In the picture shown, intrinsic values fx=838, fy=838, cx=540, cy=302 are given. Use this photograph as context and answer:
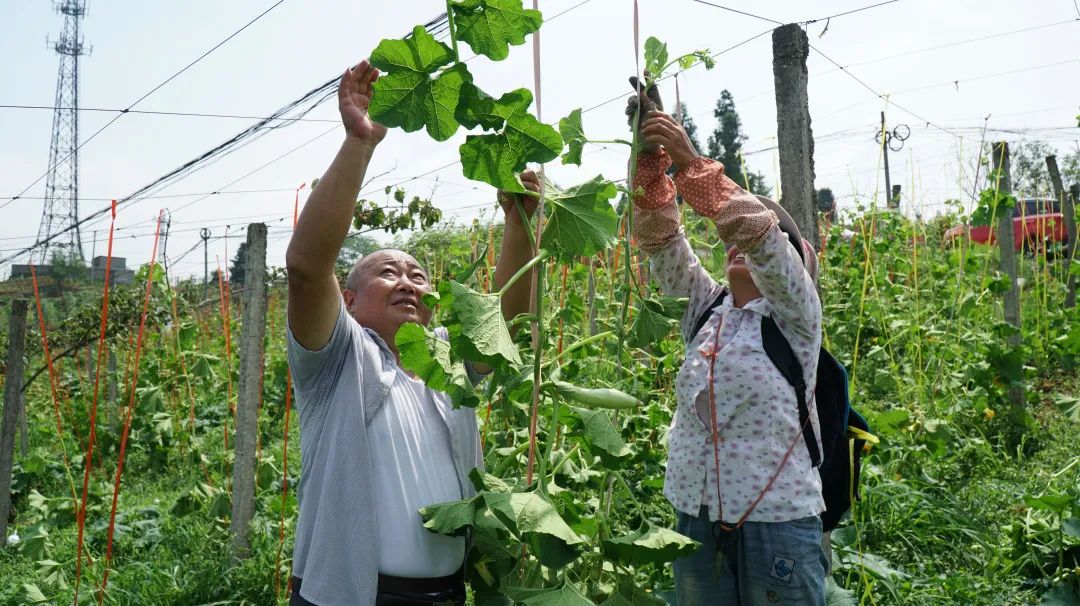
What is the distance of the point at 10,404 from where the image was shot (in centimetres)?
452

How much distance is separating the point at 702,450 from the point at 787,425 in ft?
0.69

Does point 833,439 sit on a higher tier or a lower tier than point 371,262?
lower

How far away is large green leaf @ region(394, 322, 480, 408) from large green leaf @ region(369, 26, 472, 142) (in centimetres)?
36

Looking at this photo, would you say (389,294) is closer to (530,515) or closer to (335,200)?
(335,200)

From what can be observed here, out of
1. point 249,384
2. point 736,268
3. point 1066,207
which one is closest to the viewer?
point 736,268

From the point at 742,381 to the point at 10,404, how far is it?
165 inches

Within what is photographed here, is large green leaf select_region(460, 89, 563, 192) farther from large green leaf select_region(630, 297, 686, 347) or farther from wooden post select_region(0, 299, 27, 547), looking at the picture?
wooden post select_region(0, 299, 27, 547)

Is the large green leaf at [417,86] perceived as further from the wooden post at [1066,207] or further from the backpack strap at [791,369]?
the wooden post at [1066,207]

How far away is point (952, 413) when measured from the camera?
4.41 meters

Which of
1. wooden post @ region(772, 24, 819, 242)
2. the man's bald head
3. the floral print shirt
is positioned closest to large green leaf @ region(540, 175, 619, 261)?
the floral print shirt

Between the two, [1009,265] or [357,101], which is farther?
[1009,265]

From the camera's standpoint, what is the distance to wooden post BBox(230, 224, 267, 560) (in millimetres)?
3678

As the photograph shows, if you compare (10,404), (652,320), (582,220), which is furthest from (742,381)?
(10,404)

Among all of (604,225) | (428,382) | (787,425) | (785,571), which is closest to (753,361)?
(787,425)
